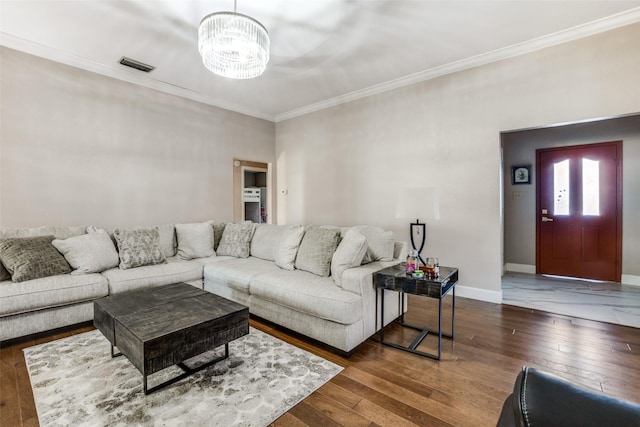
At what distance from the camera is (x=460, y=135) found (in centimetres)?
374

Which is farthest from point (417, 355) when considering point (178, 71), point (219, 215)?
point (178, 71)

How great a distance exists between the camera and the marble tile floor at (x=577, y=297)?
3141mm

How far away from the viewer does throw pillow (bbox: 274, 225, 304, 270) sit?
10.5 ft

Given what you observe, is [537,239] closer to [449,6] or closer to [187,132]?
[449,6]

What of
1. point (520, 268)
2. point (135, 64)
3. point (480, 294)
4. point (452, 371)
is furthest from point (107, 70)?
point (520, 268)

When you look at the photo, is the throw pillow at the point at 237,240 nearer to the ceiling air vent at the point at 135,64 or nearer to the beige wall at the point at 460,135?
A: the beige wall at the point at 460,135

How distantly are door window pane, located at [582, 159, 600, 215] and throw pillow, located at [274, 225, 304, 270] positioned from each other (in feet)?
14.8

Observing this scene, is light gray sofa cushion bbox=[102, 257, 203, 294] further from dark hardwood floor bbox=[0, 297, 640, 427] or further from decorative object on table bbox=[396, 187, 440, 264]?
decorative object on table bbox=[396, 187, 440, 264]

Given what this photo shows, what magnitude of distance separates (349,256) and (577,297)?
128 inches

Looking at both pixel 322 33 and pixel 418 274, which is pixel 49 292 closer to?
pixel 418 274

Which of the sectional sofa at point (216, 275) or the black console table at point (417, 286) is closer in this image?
the black console table at point (417, 286)

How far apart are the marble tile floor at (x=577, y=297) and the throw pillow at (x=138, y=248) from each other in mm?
4151

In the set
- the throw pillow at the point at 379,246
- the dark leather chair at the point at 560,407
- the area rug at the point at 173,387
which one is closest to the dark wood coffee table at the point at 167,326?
the area rug at the point at 173,387

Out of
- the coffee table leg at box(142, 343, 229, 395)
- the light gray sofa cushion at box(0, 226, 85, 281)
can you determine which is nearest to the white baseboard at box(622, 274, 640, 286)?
the coffee table leg at box(142, 343, 229, 395)
